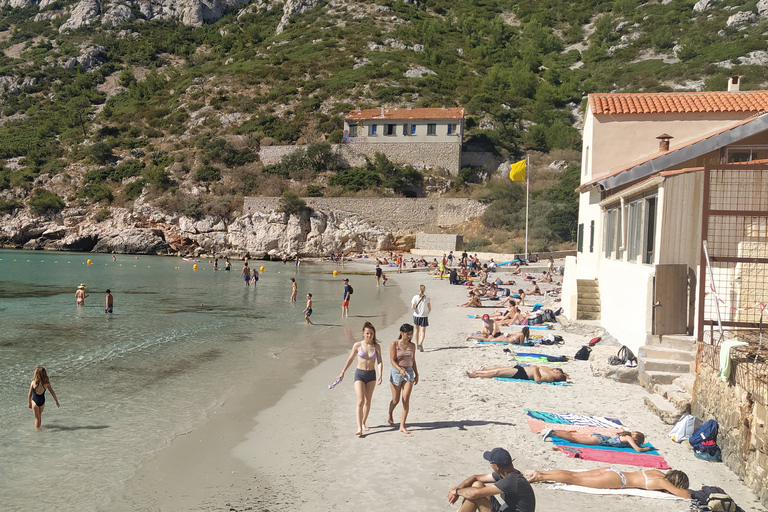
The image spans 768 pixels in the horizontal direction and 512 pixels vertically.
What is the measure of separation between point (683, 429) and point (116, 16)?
14091 centimetres

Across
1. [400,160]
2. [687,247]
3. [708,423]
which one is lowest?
[708,423]

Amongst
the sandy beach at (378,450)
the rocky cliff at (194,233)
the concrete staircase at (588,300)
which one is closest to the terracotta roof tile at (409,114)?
the rocky cliff at (194,233)

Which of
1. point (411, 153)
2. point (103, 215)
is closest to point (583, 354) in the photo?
point (411, 153)

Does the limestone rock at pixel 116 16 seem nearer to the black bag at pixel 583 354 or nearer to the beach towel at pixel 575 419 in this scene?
the black bag at pixel 583 354

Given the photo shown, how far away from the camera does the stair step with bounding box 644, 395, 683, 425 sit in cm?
705

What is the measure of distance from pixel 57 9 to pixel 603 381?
154930 millimetres

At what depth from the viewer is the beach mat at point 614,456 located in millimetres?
5922

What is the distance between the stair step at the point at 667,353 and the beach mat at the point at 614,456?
7.80 feet

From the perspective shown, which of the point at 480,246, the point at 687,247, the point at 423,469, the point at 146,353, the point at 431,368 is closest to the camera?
the point at 423,469

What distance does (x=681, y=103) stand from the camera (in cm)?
1552

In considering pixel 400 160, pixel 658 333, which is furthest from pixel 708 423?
pixel 400 160

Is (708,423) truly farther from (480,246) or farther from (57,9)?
(57,9)

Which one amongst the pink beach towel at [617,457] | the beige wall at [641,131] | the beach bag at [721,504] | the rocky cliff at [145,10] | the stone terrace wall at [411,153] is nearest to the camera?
the beach bag at [721,504]

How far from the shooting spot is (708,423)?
609cm
